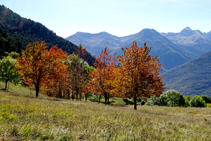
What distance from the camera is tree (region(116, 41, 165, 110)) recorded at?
1938 cm

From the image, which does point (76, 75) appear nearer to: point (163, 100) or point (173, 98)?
point (163, 100)

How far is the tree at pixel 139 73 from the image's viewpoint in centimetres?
1938

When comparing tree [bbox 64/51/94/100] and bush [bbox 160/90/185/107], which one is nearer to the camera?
tree [bbox 64/51/94/100]

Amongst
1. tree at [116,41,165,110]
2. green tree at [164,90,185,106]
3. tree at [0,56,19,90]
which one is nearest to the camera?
tree at [116,41,165,110]

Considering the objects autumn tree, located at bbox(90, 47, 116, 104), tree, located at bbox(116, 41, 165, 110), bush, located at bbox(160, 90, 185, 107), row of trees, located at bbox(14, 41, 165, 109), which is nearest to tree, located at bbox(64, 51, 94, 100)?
row of trees, located at bbox(14, 41, 165, 109)

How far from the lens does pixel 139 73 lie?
19.4m

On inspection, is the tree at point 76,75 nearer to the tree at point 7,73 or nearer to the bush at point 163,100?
the tree at point 7,73

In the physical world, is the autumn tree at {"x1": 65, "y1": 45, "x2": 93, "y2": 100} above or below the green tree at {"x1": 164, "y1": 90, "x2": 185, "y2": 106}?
above

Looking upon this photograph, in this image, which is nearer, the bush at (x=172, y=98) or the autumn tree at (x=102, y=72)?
the autumn tree at (x=102, y=72)

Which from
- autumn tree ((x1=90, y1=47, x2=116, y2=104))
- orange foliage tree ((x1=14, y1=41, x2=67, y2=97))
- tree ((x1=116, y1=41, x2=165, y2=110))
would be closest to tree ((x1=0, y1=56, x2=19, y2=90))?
orange foliage tree ((x1=14, y1=41, x2=67, y2=97))

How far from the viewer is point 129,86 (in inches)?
784

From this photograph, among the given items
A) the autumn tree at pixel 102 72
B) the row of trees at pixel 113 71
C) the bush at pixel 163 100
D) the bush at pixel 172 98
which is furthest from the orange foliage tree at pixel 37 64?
the bush at pixel 172 98

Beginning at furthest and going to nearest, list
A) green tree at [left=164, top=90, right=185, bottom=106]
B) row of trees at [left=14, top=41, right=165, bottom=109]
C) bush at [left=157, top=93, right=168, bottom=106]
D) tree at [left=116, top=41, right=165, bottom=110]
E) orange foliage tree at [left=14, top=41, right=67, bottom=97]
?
bush at [left=157, top=93, right=168, bottom=106], green tree at [left=164, top=90, right=185, bottom=106], orange foliage tree at [left=14, top=41, right=67, bottom=97], row of trees at [left=14, top=41, right=165, bottom=109], tree at [left=116, top=41, right=165, bottom=110]

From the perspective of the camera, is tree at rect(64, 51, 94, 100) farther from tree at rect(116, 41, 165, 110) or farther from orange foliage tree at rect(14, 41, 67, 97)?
tree at rect(116, 41, 165, 110)
